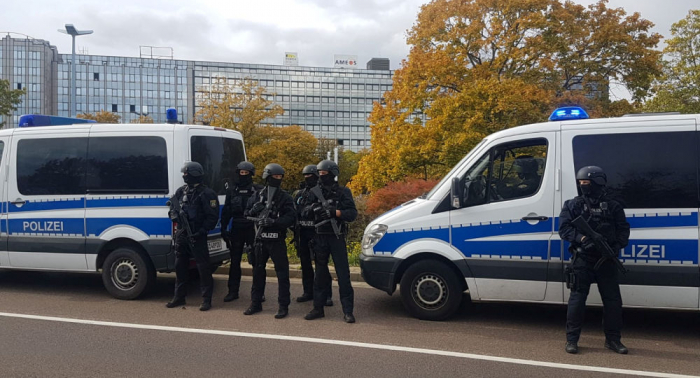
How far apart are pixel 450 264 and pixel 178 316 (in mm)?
3228

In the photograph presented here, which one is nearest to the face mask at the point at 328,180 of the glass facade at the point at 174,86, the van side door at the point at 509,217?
the van side door at the point at 509,217

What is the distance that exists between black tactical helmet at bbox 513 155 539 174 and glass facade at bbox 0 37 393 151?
92.0 meters

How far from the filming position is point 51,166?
750 cm

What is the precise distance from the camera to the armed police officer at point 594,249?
5.07m

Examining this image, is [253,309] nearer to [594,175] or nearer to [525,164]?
[525,164]

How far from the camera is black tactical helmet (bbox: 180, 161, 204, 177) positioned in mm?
6645

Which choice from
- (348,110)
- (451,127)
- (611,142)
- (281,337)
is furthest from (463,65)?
(348,110)

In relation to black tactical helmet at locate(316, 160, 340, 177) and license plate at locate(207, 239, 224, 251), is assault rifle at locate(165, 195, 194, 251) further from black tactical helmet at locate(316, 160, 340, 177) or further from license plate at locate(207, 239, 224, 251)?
black tactical helmet at locate(316, 160, 340, 177)

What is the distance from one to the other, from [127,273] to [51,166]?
184 cm

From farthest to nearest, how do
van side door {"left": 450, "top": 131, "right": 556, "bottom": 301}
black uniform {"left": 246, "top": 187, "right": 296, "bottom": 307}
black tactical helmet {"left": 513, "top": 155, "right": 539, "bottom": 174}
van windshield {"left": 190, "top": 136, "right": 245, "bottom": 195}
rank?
van windshield {"left": 190, "top": 136, "right": 245, "bottom": 195}, black uniform {"left": 246, "top": 187, "right": 296, "bottom": 307}, black tactical helmet {"left": 513, "top": 155, "right": 539, "bottom": 174}, van side door {"left": 450, "top": 131, "right": 556, "bottom": 301}

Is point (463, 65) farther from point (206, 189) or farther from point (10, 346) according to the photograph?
point (10, 346)

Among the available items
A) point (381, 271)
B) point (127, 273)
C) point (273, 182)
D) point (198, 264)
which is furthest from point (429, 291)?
point (127, 273)

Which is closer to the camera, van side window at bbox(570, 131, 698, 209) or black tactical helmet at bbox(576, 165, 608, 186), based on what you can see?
black tactical helmet at bbox(576, 165, 608, 186)

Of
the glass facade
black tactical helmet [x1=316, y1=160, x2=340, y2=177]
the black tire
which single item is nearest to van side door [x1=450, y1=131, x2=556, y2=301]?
black tactical helmet [x1=316, y1=160, x2=340, y2=177]
